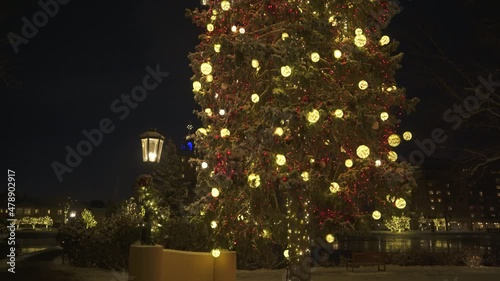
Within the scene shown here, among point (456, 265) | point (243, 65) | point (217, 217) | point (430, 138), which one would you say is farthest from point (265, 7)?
point (456, 265)

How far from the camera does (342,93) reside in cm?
827

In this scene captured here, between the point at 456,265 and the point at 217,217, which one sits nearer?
the point at 217,217

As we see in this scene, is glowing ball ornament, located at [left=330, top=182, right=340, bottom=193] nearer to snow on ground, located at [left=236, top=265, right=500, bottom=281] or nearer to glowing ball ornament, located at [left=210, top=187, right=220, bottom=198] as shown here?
glowing ball ornament, located at [left=210, top=187, right=220, bottom=198]

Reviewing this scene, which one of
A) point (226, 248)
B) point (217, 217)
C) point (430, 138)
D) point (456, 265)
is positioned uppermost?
point (430, 138)

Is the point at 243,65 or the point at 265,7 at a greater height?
the point at 265,7

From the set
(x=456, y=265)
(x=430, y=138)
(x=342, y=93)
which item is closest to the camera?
(x=342, y=93)

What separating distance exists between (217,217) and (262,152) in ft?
5.61

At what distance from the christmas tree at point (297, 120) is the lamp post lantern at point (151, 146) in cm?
87

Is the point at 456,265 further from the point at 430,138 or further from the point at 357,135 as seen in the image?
the point at 357,135

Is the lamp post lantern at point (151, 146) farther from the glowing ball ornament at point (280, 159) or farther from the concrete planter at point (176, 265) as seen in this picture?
the glowing ball ornament at point (280, 159)

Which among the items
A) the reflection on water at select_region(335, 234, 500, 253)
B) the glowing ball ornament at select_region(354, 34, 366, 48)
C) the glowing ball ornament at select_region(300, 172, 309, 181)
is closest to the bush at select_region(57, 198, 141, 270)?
the glowing ball ornament at select_region(300, 172, 309, 181)

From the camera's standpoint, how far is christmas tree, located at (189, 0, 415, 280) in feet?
25.3

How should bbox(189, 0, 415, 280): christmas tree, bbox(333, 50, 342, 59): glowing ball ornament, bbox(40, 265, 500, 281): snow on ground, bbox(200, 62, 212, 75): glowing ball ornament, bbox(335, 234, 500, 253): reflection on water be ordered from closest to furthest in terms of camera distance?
bbox(189, 0, 415, 280): christmas tree → bbox(333, 50, 342, 59): glowing ball ornament → bbox(200, 62, 212, 75): glowing ball ornament → bbox(40, 265, 500, 281): snow on ground → bbox(335, 234, 500, 253): reflection on water

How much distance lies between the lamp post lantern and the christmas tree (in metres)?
0.87
